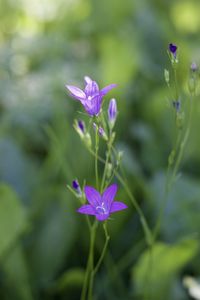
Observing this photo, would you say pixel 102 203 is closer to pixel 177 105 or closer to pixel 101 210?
pixel 101 210

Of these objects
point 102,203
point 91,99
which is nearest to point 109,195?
point 102,203

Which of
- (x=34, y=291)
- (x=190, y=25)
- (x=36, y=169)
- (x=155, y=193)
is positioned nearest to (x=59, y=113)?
(x=36, y=169)

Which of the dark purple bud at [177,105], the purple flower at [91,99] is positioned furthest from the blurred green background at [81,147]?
the purple flower at [91,99]

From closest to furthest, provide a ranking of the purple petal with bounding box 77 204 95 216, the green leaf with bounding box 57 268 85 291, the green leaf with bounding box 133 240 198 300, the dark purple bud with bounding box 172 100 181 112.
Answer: the purple petal with bounding box 77 204 95 216
the dark purple bud with bounding box 172 100 181 112
the green leaf with bounding box 133 240 198 300
the green leaf with bounding box 57 268 85 291

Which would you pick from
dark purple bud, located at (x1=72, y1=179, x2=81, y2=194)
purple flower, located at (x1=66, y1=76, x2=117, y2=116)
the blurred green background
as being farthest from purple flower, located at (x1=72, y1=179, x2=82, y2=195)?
the blurred green background

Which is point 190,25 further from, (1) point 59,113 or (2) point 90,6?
(1) point 59,113

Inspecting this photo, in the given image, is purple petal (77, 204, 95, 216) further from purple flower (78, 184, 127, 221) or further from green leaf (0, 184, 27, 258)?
green leaf (0, 184, 27, 258)
